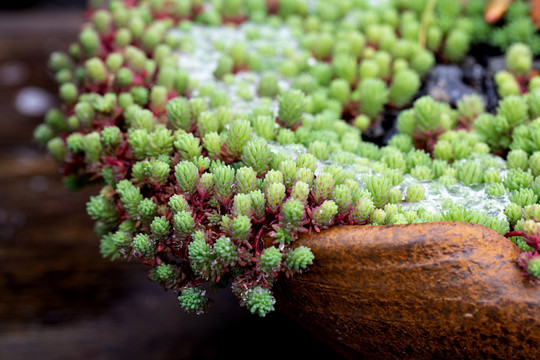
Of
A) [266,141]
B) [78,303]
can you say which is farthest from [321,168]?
[78,303]

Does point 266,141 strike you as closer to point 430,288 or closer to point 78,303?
point 430,288

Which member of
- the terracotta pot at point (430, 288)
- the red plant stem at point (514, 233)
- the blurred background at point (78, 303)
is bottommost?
the blurred background at point (78, 303)

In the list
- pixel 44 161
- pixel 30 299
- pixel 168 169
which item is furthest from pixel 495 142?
pixel 44 161

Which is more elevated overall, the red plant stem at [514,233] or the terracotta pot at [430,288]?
the red plant stem at [514,233]

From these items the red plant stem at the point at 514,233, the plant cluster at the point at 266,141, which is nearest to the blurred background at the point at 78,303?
the plant cluster at the point at 266,141

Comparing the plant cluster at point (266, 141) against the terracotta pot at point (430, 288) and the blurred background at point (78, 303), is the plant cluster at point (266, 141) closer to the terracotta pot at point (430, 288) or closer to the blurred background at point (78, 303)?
the terracotta pot at point (430, 288)

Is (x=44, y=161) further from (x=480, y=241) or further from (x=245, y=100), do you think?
(x=480, y=241)

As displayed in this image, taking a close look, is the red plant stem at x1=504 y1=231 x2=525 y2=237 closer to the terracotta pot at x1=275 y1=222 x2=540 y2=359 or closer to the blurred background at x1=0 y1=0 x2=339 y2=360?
the terracotta pot at x1=275 y1=222 x2=540 y2=359

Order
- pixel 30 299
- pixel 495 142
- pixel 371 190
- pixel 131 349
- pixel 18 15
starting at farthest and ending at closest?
pixel 18 15
pixel 30 299
pixel 131 349
pixel 495 142
pixel 371 190
